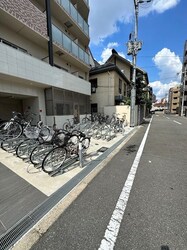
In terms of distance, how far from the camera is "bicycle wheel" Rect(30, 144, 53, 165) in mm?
3746

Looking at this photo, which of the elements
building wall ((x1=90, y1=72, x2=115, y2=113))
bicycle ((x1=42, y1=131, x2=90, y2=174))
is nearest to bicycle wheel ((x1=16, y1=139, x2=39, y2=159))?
bicycle ((x1=42, y1=131, x2=90, y2=174))

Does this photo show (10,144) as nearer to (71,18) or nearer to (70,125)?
(70,125)

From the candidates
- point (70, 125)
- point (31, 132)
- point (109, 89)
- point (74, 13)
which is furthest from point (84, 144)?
point (109, 89)

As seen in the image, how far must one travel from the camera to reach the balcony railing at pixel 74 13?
10.1 m

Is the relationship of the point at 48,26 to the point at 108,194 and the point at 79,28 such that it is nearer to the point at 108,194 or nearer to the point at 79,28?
the point at 79,28

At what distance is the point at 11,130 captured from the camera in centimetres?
594

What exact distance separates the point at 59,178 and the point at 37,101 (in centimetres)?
705

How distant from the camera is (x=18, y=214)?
214cm

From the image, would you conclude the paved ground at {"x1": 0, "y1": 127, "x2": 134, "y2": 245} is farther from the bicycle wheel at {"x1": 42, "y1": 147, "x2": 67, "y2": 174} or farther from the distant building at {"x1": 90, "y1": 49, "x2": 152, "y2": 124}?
the distant building at {"x1": 90, "y1": 49, "x2": 152, "y2": 124}

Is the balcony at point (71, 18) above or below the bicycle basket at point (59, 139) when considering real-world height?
above

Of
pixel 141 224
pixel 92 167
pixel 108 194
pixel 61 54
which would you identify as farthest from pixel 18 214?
pixel 61 54

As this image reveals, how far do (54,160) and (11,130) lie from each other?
350 cm

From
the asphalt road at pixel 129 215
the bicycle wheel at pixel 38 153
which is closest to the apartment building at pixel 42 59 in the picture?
the bicycle wheel at pixel 38 153

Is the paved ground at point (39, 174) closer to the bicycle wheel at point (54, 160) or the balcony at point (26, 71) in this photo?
the bicycle wheel at point (54, 160)
